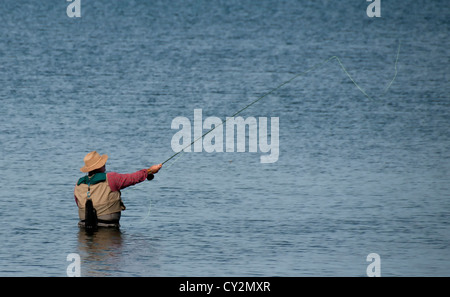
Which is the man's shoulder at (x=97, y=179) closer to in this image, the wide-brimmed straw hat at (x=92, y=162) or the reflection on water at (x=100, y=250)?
the wide-brimmed straw hat at (x=92, y=162)

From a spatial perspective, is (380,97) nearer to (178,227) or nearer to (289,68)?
(289,68)

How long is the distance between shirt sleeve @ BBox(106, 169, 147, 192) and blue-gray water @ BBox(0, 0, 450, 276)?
56 cm

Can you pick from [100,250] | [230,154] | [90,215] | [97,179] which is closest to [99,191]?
[97,179]

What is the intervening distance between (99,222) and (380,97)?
577 inches

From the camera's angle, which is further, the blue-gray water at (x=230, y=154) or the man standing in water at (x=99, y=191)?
the man standing in water at (x=99, y=191)

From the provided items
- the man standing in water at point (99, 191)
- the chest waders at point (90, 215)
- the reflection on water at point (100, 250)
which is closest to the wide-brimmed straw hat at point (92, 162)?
the man standing in water at point (99, 191)

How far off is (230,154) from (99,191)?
6570 mm

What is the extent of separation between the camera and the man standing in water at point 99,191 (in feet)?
45.6

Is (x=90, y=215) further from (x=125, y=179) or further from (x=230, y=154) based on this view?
(x=230, y=154)

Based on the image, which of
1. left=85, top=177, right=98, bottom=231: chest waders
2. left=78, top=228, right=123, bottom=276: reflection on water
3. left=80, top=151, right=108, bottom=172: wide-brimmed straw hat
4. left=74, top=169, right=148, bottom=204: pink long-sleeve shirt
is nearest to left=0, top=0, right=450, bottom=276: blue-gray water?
left=78, top=228, right=123, bottom=276: reflection on water

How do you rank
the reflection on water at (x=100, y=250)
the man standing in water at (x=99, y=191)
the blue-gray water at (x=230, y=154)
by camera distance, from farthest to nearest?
the man standing in water at (x=99, y=191), the blue-gray water at (x=230, y=154), the reflection on water at (x=100, y=250)

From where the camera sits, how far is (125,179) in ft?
45.3

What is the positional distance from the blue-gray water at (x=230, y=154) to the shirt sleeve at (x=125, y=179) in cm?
56
